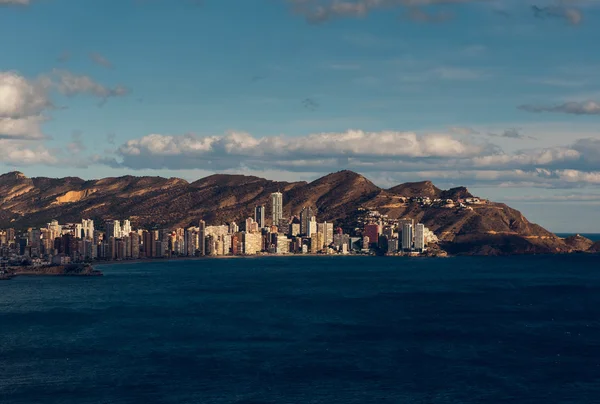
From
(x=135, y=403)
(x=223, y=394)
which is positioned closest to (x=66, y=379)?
(x=135, y=403)

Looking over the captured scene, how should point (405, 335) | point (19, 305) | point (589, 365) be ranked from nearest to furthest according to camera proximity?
point (589, 365), point (405, 335), point (19, 305)

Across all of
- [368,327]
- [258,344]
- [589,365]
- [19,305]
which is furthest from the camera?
[19,305]

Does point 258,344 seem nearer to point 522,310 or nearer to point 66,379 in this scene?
point 66,379

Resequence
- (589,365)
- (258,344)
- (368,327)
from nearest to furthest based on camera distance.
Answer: (589,365) < (258,344) < (368,327)

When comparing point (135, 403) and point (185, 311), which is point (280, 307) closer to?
point (185, 311)

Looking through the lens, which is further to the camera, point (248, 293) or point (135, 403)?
point (248, 293)

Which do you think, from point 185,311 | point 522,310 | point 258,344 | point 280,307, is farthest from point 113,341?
point 522,310
